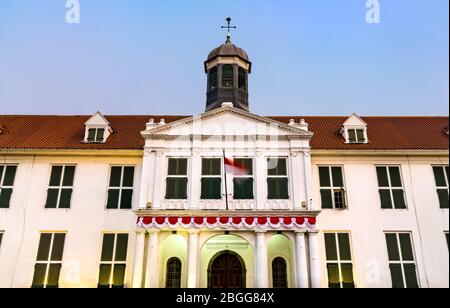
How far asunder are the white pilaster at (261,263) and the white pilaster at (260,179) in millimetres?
1474

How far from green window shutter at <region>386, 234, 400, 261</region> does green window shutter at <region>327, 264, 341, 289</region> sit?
8.96 ft

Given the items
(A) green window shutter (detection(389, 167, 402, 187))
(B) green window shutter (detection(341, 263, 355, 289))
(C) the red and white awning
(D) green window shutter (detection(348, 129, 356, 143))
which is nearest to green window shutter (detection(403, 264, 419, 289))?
(B) green window shutter (detection(341, 263, 355, 289))

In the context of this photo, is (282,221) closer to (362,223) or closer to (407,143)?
(362,223)

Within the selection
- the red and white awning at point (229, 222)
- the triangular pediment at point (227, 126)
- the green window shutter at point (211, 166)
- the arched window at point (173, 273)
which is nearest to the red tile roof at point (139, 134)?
the triangular pediment at point (227, 126)

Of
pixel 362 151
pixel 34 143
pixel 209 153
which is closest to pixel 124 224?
pixel 209 153

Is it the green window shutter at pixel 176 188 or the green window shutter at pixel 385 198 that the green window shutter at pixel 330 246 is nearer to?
the green window shutter at pixel 385 198

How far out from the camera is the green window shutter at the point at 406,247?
19145mm

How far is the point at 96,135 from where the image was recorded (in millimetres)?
22094

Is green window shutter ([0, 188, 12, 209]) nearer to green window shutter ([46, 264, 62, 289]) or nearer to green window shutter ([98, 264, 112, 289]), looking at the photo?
green window shutter ([46, 264, 62, 289])

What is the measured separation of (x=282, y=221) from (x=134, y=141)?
922 centimetres

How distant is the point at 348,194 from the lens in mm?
20234

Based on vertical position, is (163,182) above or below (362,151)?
below

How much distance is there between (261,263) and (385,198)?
7.49 m
